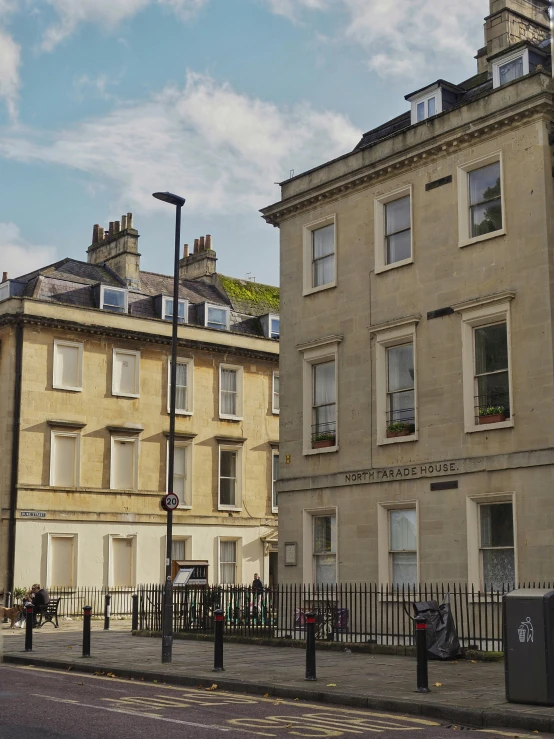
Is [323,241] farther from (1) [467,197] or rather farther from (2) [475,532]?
(2) [475,532]

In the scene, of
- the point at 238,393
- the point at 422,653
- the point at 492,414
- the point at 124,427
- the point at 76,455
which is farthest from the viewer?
the point at 238,393

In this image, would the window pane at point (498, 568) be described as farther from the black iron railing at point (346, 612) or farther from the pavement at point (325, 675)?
the pavement at point (325, 675)

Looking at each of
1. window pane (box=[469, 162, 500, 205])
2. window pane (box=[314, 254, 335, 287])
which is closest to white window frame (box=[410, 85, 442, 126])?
window pane (box=[469, 162, 500, 205])

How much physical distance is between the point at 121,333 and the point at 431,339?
19.5 metres

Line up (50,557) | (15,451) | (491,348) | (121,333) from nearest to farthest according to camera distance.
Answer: (491,348), (15,451), (50,557), (121,333)

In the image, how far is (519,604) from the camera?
1227 cm

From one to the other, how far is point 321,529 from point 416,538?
321 cm

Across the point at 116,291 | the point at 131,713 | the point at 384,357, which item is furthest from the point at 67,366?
the point at 131,713

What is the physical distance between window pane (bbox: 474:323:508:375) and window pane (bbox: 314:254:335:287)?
4.99 meters

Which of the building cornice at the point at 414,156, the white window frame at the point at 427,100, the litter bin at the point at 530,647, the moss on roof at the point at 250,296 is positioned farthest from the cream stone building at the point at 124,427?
the litter bin at the point at 530,647

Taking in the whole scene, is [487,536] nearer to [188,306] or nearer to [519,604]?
[519,604]

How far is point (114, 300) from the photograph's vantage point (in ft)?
134

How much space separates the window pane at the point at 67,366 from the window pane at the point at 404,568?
62.0ft

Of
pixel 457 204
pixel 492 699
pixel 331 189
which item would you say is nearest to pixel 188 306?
pixel 331 189
